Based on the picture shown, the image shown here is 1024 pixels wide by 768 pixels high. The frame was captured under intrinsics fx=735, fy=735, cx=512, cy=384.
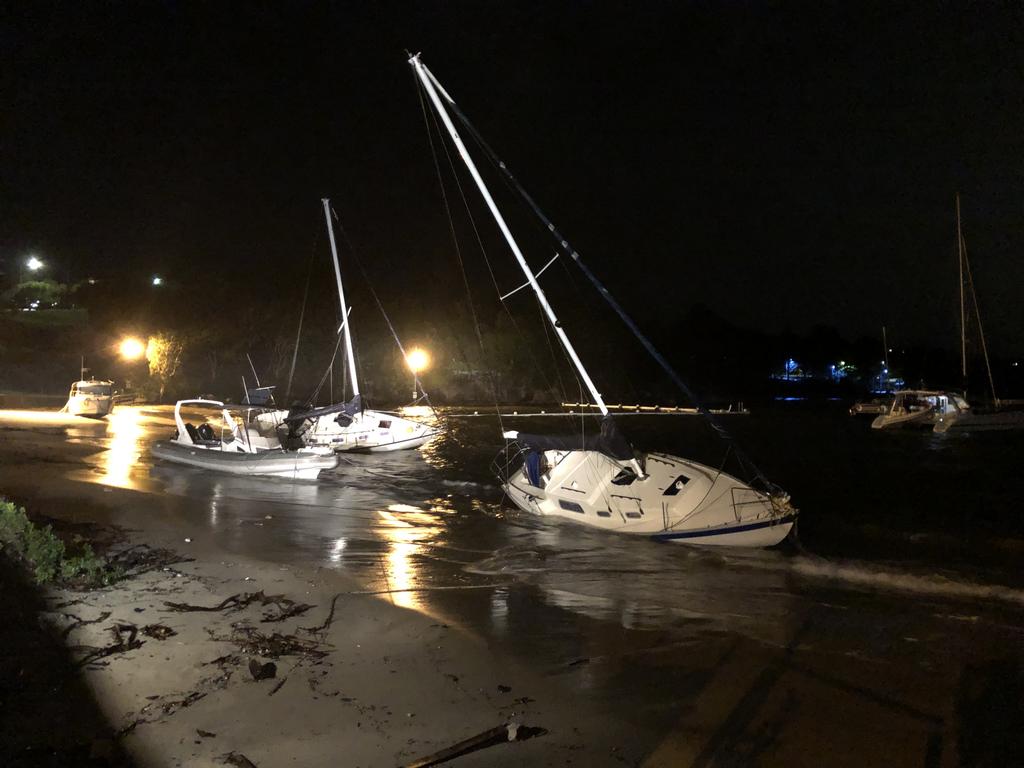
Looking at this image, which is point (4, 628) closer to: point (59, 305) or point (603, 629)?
point (603, 629)

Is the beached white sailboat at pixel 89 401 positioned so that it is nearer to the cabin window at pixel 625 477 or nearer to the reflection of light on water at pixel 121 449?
the reflection of light on water at pixel 121 449

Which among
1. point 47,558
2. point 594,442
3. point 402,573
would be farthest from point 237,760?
point 594,442

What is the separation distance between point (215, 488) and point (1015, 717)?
1866cm

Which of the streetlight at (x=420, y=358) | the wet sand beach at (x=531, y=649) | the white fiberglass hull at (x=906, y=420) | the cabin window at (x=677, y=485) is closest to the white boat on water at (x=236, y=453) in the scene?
the wet sand beach at (x=531, y=649)

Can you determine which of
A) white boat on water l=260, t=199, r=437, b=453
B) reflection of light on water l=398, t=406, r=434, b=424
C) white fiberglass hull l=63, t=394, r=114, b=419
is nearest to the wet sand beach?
white boat on water l=260, t=199, r=437, b=453

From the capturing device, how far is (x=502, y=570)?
1330cm

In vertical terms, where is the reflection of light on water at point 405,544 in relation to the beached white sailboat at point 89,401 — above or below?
below

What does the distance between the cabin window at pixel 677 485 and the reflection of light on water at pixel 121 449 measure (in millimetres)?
14322

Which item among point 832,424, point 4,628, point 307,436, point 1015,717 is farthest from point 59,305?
point 1015,717

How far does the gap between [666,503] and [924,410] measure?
53.8m

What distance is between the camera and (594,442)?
17188 millimetres

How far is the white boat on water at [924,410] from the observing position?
191 feet

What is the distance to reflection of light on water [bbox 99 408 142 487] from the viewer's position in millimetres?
21172

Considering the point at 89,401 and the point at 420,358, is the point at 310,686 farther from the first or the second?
the point at 420,358
